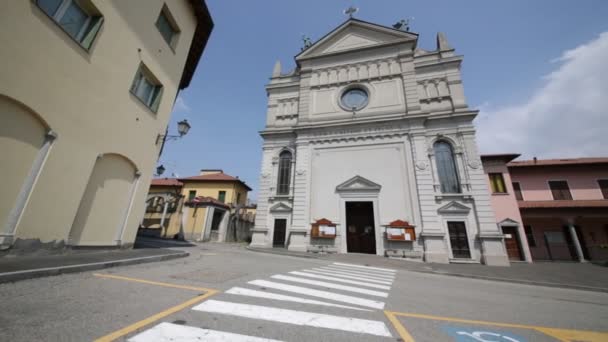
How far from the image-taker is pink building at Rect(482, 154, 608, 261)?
15383 mm

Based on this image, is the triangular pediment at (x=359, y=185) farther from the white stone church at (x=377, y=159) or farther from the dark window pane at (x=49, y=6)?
the dark window pane at (x=49, y=6)

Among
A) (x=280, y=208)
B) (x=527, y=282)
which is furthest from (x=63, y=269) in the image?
(x=527, y=282)

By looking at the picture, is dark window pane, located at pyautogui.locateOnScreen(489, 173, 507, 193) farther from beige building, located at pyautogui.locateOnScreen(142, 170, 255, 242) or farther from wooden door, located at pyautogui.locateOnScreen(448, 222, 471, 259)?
beige building, located at pyautogui.locateOnScreen(142, 170, 255, 242)

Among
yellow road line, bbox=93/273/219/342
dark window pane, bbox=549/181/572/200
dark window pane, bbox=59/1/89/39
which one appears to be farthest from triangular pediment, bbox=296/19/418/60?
yellow road line, bbox=93/273/219/342

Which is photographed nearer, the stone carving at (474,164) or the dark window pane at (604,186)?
the stone carving at (474,164)

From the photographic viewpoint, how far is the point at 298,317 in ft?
9.43

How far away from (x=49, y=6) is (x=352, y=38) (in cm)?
2041

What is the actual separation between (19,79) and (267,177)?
13.8 meters

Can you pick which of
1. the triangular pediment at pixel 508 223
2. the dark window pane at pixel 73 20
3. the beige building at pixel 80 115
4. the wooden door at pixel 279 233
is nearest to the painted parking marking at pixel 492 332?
the beige building at pixel 80 115

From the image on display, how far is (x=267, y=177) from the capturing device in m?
17.7

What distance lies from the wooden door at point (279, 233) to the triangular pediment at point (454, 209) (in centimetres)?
1068

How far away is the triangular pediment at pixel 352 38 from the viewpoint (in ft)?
63.0

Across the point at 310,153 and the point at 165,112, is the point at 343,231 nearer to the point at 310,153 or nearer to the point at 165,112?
the point at 310,153

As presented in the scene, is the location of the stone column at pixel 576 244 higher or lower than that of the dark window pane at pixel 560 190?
lower
